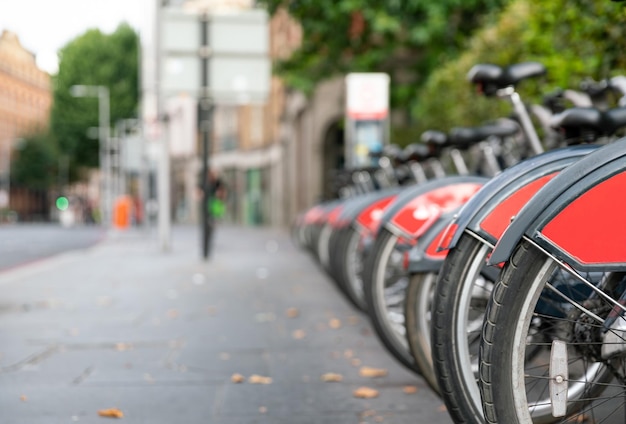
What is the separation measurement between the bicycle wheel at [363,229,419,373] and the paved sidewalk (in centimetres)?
21

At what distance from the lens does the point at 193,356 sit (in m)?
5.48

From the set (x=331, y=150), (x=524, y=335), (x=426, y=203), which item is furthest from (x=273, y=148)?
(x=524, y=335)

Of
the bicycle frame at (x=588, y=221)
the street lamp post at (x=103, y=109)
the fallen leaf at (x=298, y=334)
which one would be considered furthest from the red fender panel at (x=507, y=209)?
the street lamp post at (x=103, y=109)

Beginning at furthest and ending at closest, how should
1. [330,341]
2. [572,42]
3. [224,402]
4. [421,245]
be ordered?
[572,42]
[330,341]
[224,402]
[421,245]

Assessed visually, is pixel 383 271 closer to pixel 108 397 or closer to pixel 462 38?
pixel 108 397

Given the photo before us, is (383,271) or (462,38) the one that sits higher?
(462,38)

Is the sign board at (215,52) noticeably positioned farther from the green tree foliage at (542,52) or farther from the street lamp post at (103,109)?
the street lamp post at (103,109)

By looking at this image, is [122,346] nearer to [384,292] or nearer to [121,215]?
[384,292]

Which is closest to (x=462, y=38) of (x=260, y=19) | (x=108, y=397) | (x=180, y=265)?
(x=260, y=19)

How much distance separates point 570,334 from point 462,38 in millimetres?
19345

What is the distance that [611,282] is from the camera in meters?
2.48

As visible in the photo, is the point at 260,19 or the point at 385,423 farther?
the point at 260,19

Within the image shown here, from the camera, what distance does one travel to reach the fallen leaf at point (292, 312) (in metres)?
7.56

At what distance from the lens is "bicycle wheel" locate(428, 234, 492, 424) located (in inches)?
106
